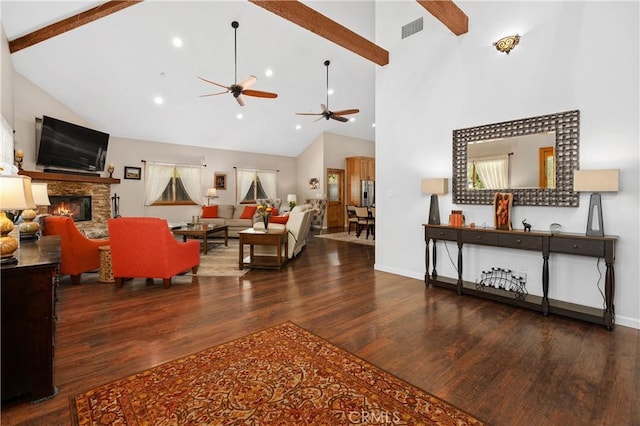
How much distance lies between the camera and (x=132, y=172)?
8273mm

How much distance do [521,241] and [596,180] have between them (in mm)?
838

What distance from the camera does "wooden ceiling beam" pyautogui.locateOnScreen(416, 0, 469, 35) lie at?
338cm

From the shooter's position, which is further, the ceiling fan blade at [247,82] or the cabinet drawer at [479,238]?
the ceiling fan blade at [247,82]

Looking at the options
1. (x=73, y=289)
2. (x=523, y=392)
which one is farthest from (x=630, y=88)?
(x=73, y=289)

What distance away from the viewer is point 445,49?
4070 mm

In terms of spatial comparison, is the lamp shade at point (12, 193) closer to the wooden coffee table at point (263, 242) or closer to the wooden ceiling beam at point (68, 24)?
the wooden coffee table at point (263, 242)

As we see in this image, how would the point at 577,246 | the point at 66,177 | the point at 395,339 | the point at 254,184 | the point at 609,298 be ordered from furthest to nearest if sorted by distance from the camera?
the point at 254,184, the point at 66,177, the point at 577,246, the point at 609,298, the point at 395,339

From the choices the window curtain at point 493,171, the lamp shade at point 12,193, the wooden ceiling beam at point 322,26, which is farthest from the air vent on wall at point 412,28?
the lamp shade at point 12,193

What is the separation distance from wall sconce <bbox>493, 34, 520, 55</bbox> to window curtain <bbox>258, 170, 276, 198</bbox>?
845 centimetres

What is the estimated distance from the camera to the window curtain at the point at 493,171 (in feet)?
11.8

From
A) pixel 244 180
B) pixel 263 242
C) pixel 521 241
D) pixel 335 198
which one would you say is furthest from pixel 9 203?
pixel 335 198

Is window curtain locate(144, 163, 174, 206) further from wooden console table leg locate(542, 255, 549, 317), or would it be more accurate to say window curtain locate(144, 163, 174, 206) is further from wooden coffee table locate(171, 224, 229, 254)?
wooden console table leg locate(542, 255, 549, 317)

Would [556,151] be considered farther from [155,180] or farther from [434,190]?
[155,180]

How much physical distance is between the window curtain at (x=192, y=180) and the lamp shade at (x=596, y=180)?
29.6 ft
